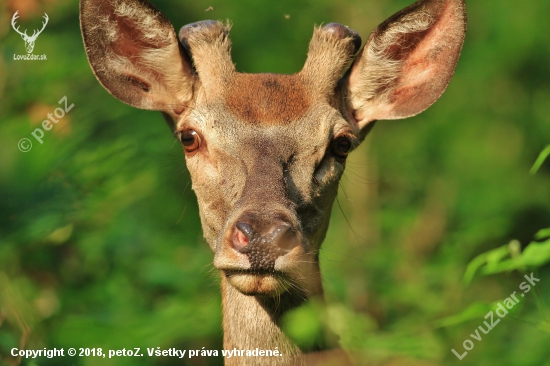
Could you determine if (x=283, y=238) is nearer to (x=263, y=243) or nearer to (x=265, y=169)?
(x=263, y=243)

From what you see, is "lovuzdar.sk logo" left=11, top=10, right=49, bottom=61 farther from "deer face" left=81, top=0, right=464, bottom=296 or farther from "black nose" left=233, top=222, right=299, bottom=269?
"black nose" left=233, top=222, right=299, bottom=269

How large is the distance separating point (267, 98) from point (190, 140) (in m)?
0.57

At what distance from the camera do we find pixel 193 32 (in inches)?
230

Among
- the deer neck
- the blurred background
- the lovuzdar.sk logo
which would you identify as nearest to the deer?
the deer neck

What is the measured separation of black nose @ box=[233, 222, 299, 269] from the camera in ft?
14.2

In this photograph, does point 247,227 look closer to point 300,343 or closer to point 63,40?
point 300,343

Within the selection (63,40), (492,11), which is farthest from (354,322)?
(492,11)

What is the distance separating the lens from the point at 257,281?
448cm

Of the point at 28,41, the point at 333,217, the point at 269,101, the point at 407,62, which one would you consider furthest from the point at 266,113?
the point at 333,217

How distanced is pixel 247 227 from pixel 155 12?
1972 mm

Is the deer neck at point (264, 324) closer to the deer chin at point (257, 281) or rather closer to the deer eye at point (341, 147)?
the deer chin at point (257, 281)

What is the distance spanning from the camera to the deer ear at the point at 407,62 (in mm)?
5766

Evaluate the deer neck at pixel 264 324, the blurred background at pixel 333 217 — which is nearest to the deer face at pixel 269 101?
the deer neck at pixel 264 324

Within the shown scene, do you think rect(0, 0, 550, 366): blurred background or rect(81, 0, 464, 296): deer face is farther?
rect(0, 0, 550, 366): blurred background
